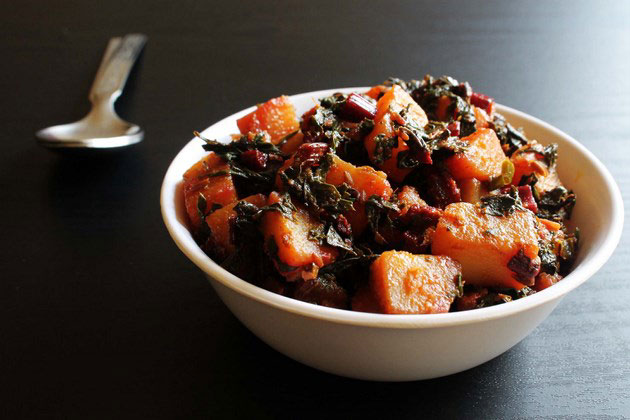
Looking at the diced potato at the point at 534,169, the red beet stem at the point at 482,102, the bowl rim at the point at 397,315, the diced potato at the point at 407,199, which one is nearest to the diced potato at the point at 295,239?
the bowl rim at the point at 397,315

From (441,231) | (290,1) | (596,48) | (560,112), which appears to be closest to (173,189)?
(441,231)

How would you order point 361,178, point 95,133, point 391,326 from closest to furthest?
point 391,326, point 361,178, point 95,133

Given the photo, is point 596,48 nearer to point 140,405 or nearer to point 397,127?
point 397,127

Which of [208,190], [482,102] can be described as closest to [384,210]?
[208,190]

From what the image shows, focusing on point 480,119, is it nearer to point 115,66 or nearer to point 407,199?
point 407,199

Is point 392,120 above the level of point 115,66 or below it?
above

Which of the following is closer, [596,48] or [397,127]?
[397,127]
